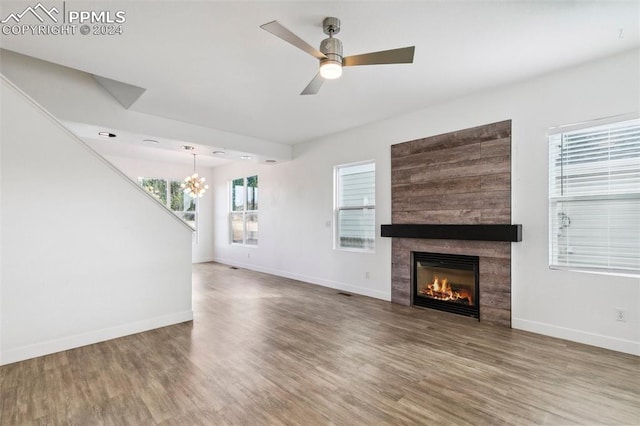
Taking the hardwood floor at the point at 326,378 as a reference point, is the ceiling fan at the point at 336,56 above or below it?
above

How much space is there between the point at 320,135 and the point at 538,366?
4758 mm

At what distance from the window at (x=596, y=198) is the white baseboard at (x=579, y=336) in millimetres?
676

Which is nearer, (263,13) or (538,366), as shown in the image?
(263,13)

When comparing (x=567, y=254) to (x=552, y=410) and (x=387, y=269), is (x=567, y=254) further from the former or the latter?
(x=387, y=269)

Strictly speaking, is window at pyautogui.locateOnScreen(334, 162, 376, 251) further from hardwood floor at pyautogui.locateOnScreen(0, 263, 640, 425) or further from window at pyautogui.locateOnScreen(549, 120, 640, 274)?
window at pyautogui.locateOnScreen(549, 120, 640, 274)

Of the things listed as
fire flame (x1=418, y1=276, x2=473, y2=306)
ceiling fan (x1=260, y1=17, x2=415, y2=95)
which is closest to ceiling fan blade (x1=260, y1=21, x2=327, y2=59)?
ceiling fan (x1=260, y1=17, x2=415, y2=95)

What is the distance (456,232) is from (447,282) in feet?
2.69

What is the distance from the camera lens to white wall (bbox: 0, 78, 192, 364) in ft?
9.34

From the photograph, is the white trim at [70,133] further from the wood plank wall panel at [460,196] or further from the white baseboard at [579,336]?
the white baseboard at [579,336]

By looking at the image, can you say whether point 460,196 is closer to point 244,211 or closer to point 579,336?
point 579,336

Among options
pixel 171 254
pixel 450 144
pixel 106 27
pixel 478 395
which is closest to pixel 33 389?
pixel 171 254

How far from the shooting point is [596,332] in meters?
3.13

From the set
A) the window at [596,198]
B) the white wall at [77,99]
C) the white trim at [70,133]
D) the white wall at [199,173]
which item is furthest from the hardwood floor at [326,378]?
the white wall at [199,173]

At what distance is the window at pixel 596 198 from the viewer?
3027mm
